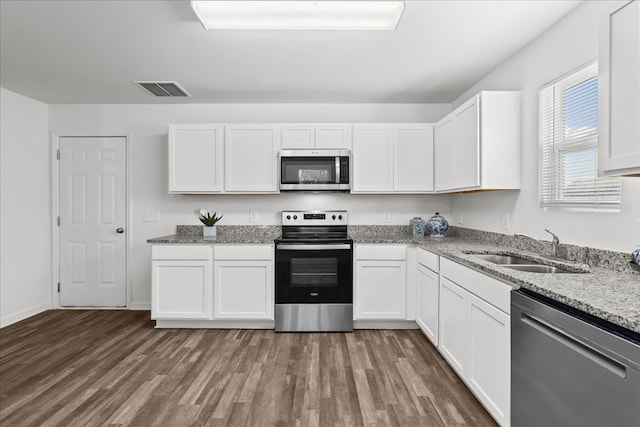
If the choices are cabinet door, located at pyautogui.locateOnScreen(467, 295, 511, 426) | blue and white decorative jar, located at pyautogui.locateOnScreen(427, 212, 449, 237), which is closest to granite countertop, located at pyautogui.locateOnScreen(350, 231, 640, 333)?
cabinet door, located at pyautogui.locateOnScreen(467, 295, 511, 426)

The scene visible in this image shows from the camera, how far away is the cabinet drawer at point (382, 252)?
340 cm

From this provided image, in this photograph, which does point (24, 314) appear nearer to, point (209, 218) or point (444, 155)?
point (209, 218)

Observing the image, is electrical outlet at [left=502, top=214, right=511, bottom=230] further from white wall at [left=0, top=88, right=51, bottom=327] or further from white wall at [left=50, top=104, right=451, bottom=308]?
white wall at [left=0, top=88, right=51, bottom=327]

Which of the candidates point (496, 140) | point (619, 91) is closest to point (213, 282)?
point (496, 140)

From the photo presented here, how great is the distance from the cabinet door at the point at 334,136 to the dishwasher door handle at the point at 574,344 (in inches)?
99.2

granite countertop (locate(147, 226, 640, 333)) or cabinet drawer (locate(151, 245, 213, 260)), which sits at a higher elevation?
granite countertop (locate(147, 226, 640, 333))

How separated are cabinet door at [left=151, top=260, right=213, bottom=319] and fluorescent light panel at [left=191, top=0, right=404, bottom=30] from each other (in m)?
2.16

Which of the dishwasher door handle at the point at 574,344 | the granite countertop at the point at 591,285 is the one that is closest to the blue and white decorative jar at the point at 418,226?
the granite countertop at the point at 591,285

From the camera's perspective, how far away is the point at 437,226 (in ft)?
12.4

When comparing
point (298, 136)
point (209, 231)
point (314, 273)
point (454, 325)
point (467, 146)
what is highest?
point (298, 136)

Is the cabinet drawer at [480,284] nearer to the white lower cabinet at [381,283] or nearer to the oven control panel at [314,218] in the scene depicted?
the white lower cabinet at [381,283]

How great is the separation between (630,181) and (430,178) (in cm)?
199

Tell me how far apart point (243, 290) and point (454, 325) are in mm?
1948

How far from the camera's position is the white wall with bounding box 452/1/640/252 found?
71.6 inches
